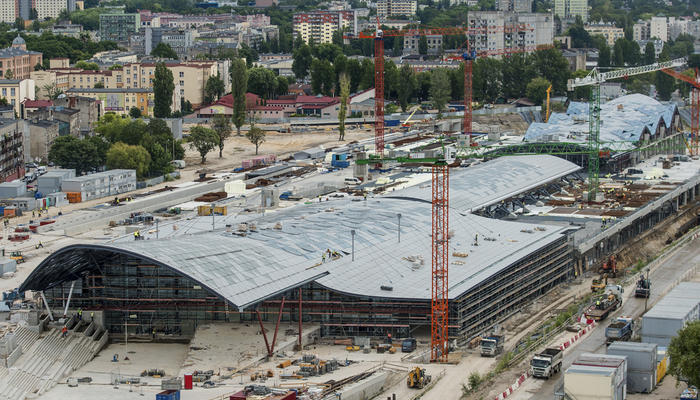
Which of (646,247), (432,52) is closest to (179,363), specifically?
(646,247)

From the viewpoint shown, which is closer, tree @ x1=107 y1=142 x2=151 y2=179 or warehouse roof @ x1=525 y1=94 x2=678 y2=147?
tree @ x1=107 y1=142 x2=151 y2=179

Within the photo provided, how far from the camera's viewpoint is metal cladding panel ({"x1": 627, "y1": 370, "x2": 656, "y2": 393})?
4744 cm

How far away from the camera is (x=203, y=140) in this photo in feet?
350

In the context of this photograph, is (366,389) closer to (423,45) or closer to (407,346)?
(407,346)

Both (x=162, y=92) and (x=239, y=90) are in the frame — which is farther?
(x=239, y=90)

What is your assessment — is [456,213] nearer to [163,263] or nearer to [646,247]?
[646,247]

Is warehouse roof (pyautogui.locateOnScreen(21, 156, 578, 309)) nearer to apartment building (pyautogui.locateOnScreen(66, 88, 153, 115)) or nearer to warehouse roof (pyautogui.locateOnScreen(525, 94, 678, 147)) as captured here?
warehouse roof (pyautogui.locateOnScreen(525, 94, 678, 147))

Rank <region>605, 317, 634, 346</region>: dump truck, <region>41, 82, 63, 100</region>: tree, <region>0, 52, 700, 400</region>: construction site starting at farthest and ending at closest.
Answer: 1. <region>41, 82, 63, 100</region>: tree
2. <region>605, 317, 634, 346</region>: dump truck
3. <region>0, 52, 700, 400</region>: construction site

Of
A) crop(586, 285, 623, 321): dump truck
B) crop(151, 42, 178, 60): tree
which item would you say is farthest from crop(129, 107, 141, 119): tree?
crop(586, 285, 623, 321): dump truck

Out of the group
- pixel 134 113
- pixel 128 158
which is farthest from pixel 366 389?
pixel 134 113

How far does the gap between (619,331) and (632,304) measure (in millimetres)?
7970

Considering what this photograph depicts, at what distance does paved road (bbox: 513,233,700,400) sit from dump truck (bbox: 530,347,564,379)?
0.26 metres

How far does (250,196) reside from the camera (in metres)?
86.7

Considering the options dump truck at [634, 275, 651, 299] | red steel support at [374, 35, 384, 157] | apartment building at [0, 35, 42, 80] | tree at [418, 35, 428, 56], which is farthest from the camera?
tree at [418, 35, 428, 56]
